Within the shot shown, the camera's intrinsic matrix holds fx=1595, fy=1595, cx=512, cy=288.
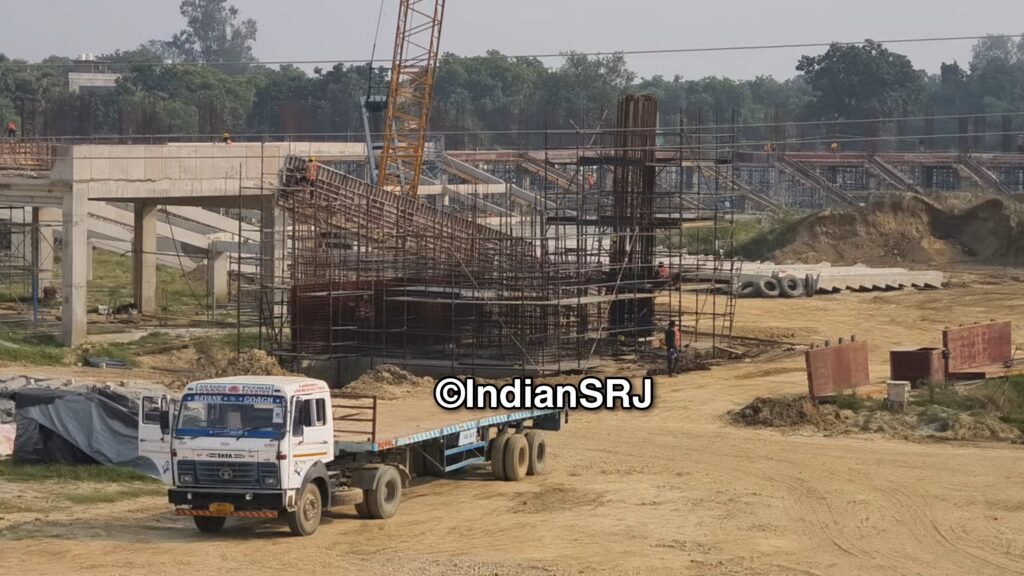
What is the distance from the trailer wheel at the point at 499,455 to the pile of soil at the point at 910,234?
154ft

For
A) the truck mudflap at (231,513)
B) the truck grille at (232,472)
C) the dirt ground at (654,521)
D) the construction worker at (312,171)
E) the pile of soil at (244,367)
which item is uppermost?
the construction worker at (312,171)

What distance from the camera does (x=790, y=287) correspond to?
56.5m

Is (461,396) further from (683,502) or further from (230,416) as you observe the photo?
(230,416)

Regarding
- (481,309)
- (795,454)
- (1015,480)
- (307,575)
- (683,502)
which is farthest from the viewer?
(481,309)

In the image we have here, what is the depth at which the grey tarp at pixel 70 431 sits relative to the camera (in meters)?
24.7

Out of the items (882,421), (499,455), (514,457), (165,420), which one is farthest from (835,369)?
(165,420)

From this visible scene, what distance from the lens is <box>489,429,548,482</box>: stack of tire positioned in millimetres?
24391

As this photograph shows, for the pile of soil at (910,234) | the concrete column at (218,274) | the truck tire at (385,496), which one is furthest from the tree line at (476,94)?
the truck tire at (385,496)

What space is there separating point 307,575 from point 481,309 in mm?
19850

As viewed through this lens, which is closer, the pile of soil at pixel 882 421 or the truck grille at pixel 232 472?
the truck grille at pixel 232 472

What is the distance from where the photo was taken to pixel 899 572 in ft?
61.6

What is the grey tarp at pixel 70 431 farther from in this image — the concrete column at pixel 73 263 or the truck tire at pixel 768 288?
the truck tire at pixel 768 288

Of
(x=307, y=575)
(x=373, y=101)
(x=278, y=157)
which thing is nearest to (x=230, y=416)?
(x=307, y=575)

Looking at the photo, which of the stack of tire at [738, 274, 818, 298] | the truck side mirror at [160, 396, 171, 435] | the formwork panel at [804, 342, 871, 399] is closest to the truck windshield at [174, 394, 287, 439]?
the truck side mirror at [160, 396, 171, 435]
